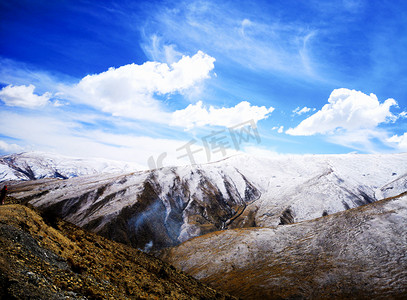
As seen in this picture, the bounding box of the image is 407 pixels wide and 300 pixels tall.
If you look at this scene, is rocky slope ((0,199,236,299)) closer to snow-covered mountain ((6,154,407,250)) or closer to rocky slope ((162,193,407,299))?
rocky slope ((162,193,407,299))

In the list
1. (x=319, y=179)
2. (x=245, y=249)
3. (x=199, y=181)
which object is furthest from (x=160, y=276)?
(x=319, y=179)

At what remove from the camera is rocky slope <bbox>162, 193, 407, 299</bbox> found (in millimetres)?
34688

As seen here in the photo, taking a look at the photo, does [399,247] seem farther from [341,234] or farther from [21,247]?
[21,247]

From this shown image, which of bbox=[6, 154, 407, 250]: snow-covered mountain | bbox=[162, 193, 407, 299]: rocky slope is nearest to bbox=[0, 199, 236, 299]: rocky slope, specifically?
bbox=[162, 193, 407, 299]: rocky slope

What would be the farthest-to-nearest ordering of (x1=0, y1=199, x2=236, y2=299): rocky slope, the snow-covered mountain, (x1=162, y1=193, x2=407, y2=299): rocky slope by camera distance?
the snow-covered mountain < (x1=162, y1=193, x2=407, y2=299): rocky slope < (x1=0, y1=199, x2=236, y2=299): rocky slope

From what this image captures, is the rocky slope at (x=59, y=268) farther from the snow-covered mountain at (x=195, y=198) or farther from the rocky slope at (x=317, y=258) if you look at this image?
the snow-covered mountain at (x=195, y=198)

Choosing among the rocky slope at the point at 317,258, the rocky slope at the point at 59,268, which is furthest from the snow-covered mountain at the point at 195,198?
the rocky slope at the point at 59,268

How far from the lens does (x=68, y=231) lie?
1838 centimetres

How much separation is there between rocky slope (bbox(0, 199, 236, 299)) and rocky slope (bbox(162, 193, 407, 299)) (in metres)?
27.5

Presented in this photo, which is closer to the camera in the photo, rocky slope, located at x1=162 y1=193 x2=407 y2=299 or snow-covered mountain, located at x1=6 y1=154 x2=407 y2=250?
rocky slope, located at x1=162 y1=193 x2=407 y2=299

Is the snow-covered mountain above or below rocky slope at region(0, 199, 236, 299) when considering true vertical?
below

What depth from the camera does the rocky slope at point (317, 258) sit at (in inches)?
1366

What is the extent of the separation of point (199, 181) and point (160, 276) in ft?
417

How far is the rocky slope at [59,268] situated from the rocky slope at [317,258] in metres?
27.5
